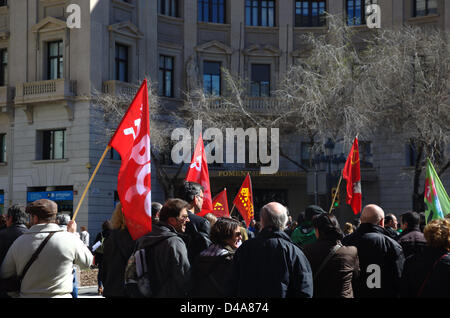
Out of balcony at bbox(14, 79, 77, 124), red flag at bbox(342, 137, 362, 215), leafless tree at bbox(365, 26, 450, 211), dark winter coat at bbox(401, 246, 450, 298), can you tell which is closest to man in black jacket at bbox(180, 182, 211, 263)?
dark winter coat at bbox(401, 246, 450, 298)

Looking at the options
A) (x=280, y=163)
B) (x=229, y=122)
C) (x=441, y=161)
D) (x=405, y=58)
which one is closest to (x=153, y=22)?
(x=229, y=122)

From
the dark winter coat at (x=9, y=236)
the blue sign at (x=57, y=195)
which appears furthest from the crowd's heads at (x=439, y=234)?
the blue sign at (x=57, y=195)

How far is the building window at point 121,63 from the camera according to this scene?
3128 cm

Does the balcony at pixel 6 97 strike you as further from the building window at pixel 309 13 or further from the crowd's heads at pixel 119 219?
the crowd's heads at pixel 119 219

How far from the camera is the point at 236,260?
5680 millimetres

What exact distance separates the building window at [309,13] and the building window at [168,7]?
20.6 feet

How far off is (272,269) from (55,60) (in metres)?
27.3

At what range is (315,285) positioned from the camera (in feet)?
20.3

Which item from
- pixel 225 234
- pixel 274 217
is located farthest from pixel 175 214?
pixel 274 217

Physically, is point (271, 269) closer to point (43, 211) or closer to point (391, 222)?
point (43, 211)

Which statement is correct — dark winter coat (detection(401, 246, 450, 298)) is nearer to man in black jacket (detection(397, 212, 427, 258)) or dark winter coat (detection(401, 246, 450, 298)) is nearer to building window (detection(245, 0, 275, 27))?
man in black jacket (detection(397, 212, 427, 258))

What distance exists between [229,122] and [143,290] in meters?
23.7

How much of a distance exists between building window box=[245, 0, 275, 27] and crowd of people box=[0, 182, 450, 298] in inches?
1143

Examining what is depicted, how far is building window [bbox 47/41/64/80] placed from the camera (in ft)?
101
